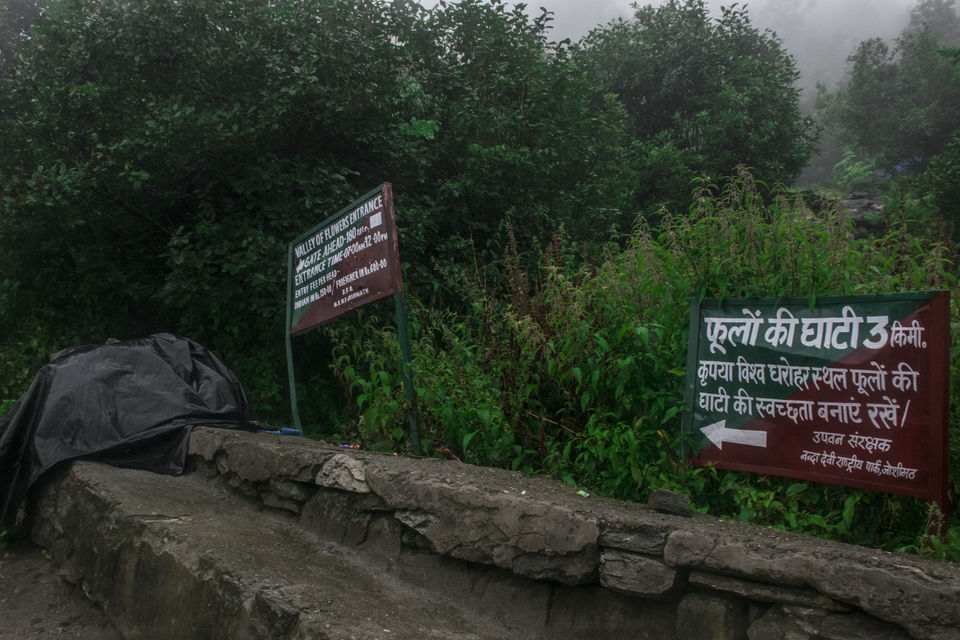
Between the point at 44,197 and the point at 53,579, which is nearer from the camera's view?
the point at 53,579

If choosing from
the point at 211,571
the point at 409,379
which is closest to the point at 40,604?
the point at 211,571

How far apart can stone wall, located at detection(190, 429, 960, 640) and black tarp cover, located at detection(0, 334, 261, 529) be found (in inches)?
51.7

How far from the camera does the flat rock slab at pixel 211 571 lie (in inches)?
97.1

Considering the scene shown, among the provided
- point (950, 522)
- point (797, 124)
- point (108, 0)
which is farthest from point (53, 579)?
point (797, 124)

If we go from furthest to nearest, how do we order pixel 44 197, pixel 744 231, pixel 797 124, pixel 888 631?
pixel 797 124, pixel 44 197, pixel 744 231, pixel 888 631

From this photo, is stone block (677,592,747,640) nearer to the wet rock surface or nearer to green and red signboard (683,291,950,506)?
the wet rock surface

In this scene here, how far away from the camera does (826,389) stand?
2629 millimetres

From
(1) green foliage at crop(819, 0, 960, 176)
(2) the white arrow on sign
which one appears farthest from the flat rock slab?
(1) green foliage at crop(819, 0, 960, 176)

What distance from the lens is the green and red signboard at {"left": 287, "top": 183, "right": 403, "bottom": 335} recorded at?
12.8 ft

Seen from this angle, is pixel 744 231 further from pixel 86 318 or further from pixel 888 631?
pixel 86 318

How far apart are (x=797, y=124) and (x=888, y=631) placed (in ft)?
53.6

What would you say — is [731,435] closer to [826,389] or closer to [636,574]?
[826,389]

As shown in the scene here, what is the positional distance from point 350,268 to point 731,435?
7.96 ft

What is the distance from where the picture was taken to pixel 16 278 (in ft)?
22.4
